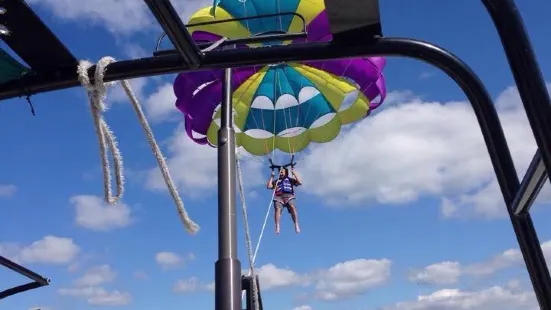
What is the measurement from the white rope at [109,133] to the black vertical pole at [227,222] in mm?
171

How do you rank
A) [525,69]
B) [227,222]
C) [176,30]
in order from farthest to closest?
[227,222], [176,30], [525,69]

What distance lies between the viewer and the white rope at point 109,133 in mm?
1751

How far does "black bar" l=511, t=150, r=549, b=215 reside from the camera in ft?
3.51

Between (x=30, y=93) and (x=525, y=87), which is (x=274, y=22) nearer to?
(x=30, y=93)

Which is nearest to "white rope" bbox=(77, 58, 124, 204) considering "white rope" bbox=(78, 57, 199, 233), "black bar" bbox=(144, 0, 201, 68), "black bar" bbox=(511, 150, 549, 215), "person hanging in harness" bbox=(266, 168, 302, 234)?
"white rope" bbox=(78, 57, 199, 233)

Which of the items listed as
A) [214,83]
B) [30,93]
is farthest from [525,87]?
[214,83]

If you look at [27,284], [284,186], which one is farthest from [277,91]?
[27,284]

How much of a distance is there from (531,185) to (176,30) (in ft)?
2.99

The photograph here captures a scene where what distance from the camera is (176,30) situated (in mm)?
1531

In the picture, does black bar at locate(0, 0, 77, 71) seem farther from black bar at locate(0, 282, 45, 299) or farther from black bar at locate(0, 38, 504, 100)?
black bar at locate(0, 282, 45, 299)

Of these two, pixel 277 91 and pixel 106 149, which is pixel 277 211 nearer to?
pixel 277 91

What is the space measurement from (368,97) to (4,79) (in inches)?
319

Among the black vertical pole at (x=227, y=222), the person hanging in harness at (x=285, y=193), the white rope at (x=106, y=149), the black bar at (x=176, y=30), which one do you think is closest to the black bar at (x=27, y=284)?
the white rope at (x=106, y=149)

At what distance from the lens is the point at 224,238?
2.28 metres
